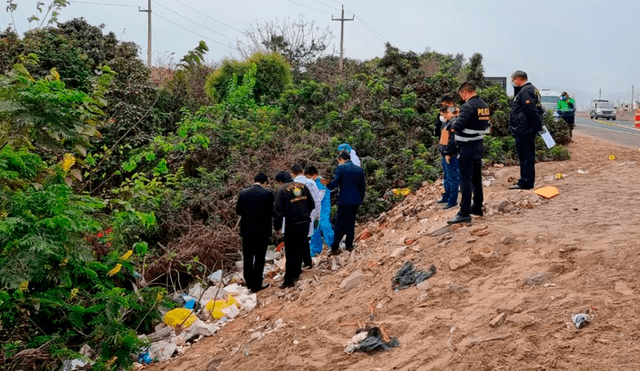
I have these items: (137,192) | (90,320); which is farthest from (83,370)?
(137,192)

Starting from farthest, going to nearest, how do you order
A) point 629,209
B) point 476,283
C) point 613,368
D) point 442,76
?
1. point 442,76
2. point 629,209
3. point 476,283
4. point 613,368

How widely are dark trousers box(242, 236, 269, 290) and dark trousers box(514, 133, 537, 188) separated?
13.5 feet

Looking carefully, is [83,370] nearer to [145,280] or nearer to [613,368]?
[145,280]

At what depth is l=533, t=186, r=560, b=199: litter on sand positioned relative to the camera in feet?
31.3

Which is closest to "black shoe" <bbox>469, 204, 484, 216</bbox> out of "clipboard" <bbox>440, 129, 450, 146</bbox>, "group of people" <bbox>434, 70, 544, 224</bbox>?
"group of people" <bbox>434, 70, 544, 224</bbox>

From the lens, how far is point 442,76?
1819 centimetres

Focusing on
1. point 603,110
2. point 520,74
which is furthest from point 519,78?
point 603,110

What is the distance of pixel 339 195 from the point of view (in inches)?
396

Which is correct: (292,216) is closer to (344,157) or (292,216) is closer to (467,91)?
(344,157)

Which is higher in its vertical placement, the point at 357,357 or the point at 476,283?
the point at 476,283

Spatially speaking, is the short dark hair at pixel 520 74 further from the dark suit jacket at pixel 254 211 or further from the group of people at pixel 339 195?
the dark suit jacket at pixel 254 211

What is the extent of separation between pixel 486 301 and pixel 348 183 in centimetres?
409

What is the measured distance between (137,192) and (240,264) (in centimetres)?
388

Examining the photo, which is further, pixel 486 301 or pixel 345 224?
pixel 345 224
